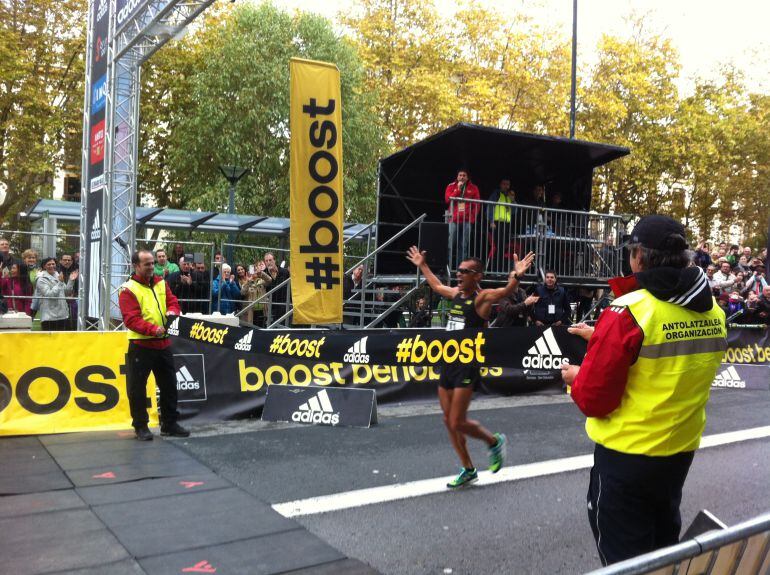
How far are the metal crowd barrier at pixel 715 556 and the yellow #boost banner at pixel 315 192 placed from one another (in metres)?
7.83

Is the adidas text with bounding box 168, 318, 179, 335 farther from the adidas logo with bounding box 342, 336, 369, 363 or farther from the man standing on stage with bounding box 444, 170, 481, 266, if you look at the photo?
the man standing on stage with bounding box 444, 170, 481, 266

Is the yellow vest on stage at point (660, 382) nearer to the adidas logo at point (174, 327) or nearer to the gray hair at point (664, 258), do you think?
the gray hair at point (664, 258)

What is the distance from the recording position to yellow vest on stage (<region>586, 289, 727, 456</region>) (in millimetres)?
2758

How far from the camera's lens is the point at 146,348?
7.65m

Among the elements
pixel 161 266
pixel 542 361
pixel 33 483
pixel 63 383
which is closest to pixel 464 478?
pixel 542 361

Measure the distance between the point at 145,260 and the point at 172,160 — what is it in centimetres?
2093

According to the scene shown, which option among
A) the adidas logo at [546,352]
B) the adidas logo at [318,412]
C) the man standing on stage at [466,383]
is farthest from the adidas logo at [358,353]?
the man standing on stage at [466,383]

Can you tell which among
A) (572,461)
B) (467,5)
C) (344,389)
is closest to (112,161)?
(344,389)

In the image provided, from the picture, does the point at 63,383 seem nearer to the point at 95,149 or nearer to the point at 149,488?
the point at 149,488

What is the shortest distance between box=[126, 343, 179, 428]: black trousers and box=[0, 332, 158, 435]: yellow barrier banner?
1.77 feet

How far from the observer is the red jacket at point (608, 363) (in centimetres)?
272

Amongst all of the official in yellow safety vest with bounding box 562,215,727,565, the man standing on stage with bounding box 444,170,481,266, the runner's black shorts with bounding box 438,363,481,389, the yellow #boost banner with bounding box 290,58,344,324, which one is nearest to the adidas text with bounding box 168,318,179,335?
the yellow #boost banner with bounding box 290,58,344,324

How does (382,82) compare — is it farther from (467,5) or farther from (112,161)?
(112,161)

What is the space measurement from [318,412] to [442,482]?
2.75 m
